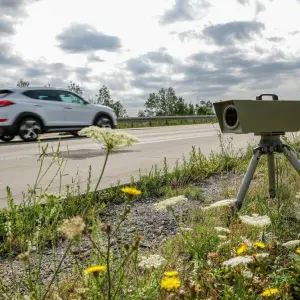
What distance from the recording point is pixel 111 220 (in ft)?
14.2

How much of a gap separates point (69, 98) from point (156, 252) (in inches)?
560

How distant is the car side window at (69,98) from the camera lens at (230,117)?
43.5ft

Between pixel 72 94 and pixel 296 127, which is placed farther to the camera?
pixel 72 94

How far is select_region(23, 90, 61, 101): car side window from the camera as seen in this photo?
1560 centimetres

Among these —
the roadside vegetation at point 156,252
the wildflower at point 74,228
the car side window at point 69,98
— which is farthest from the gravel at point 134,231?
the car side window at point 69,98

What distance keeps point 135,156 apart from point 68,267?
668 cm

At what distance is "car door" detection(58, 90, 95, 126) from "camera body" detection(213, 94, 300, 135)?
13077 millimetres

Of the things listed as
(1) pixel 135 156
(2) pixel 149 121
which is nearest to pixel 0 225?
(1) pixel 135 156

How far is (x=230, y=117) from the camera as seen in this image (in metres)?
3.80

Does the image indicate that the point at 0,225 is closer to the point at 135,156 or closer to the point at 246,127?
the point at 246,127

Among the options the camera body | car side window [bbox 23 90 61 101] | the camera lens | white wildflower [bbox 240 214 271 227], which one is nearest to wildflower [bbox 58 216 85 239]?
white wildflower [bbox 240 214 271 227]

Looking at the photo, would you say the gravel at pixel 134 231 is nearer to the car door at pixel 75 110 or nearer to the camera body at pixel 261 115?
the camera body at pixel 261 115

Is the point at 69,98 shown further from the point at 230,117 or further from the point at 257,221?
the point at 257,221

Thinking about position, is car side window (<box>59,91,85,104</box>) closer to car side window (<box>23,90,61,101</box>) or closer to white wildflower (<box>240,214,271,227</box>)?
car side window (<box>23,90,61,101</box>)
